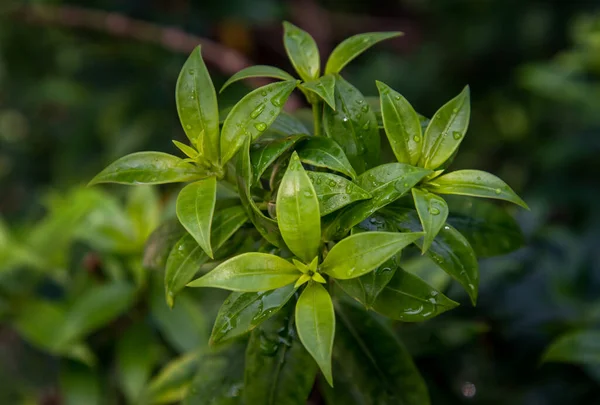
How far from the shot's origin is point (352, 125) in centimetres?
71

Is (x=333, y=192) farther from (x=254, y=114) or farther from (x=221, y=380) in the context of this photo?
(x=221, y=380)

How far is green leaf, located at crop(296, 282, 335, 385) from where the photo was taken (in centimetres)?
56

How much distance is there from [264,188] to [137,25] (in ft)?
5.28

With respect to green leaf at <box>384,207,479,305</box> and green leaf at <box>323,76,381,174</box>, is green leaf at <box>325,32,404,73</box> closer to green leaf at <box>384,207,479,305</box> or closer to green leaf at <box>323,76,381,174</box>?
green leaf at <box>323,76,381,174</box>

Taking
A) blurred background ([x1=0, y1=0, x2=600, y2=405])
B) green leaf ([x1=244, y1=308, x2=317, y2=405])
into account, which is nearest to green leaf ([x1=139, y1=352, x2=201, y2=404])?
blurred background ([x1=0, y1=0, x2=600, y2=405])

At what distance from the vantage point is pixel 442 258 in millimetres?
669

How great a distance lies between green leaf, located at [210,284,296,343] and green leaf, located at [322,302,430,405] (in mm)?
202

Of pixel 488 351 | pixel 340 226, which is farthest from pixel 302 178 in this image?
pixel 488 351

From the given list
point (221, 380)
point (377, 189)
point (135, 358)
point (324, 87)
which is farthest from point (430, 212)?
point (135, 358)

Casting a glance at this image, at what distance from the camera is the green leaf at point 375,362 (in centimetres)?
80

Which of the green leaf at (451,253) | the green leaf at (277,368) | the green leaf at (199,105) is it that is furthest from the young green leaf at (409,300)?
the green leaf at (199,105)

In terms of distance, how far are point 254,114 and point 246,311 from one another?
217 mm

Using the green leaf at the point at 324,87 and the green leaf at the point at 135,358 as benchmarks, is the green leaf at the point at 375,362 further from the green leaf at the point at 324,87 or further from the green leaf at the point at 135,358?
the green leaf at the point at 135,358

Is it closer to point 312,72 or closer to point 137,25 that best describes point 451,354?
point 312,72
